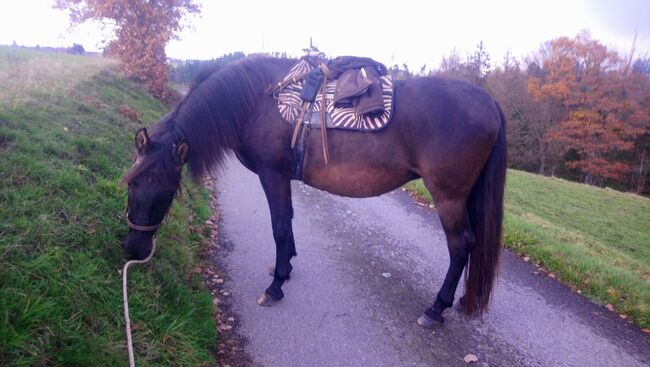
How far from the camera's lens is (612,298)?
3.93 metres

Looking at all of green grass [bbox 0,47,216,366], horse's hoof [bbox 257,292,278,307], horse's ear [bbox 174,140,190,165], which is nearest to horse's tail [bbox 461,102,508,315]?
horse's hoof [bbox 257,292,278,307]

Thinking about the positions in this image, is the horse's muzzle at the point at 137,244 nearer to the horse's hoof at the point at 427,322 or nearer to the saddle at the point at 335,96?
the saddle at the point at 335,96

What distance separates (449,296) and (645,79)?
35.8 m

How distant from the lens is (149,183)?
112 inches

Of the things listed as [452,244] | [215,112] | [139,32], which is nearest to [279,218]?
[215,112]

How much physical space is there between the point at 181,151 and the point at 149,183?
0.36 meters

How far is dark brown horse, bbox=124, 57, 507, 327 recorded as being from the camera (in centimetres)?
300

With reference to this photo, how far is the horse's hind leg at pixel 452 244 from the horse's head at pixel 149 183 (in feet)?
7.70

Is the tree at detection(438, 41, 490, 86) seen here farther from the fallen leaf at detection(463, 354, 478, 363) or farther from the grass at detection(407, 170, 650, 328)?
the fallen leaf at detection(463, 354, 478, 363)

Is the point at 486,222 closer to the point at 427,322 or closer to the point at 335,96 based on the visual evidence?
the point at 427,322

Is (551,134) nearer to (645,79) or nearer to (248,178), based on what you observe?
(645,79)

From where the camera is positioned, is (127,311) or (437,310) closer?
(127,311)

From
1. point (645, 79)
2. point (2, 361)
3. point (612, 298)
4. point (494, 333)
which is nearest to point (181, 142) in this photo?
point (2, 361)

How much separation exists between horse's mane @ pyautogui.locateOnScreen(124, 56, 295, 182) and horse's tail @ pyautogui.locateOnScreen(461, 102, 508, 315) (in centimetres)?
216
